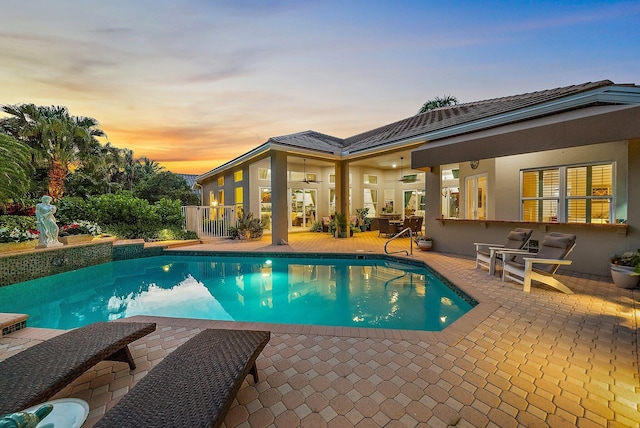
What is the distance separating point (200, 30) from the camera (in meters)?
8.07

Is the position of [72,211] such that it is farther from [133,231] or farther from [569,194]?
[569,194]

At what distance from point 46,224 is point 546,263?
1394 cm

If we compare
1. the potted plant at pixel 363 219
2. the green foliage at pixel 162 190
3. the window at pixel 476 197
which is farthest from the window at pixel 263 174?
the green foliage at pixel 162 190

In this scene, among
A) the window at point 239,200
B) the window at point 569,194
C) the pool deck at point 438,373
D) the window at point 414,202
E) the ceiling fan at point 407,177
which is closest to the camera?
the pool deck at point 438,373

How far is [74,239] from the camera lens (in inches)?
377

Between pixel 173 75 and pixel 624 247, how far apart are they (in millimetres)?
13927

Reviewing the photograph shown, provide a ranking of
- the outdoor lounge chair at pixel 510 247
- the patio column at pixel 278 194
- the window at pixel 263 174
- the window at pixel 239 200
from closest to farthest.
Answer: the outdoor lounge chair at pixel 510 247 → the patio column at pixel 278 194 → the window at pixel 263 174 → the window at pixel 239 200

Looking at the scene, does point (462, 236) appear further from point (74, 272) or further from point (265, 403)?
point (74, 272)

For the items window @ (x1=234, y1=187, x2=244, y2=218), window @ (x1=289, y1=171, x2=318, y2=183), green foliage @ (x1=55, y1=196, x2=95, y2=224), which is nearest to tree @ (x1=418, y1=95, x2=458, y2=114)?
window @ (x1=289, y1=171, x2=318, y2=183)

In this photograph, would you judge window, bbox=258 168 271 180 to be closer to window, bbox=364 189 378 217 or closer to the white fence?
the white fence

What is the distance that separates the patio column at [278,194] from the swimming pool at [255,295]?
2.36 meters

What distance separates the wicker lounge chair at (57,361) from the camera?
1.89m

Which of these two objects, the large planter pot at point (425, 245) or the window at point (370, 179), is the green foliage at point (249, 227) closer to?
the window at point (370, 179)

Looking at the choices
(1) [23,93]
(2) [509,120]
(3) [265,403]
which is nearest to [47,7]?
(1) [23,93]
